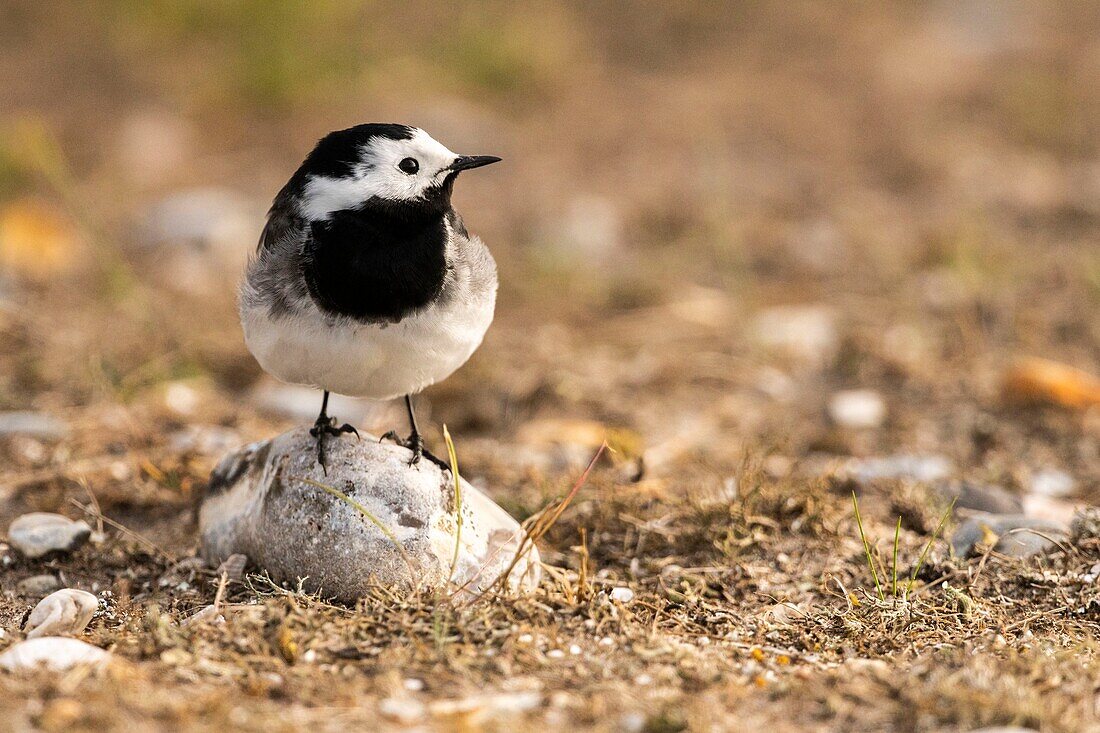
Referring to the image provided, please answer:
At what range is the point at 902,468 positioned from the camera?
4902 millimetres

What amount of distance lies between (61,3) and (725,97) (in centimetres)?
550

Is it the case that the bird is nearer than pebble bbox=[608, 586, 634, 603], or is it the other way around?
the bird

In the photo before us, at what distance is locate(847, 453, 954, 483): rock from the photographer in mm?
4746

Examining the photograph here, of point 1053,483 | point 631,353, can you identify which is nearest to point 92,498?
point 631,353

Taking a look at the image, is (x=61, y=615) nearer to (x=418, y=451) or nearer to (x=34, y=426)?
(x=418, y=451)

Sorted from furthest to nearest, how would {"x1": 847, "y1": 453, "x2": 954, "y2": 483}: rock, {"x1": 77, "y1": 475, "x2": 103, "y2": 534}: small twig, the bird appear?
{"x1": 847, "y1": 453, "x2": 954, "y2": 483}: rock, {"x1": 77, "y1": 475, "x2": 103, "y2": 534}: small twig, the bird

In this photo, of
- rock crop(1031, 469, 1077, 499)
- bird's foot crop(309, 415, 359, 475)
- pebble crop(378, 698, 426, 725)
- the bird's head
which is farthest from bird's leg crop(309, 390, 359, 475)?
rock crop(1031, 469, 1077, 499)

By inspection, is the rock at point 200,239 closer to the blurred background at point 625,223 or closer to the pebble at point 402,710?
the blurred background at point 625,223

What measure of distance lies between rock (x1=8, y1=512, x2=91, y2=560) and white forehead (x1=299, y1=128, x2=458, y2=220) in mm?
1343

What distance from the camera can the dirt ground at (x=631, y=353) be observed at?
312 centimetres

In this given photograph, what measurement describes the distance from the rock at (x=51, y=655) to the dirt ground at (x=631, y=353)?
59mm

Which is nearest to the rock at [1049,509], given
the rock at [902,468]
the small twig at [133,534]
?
the rock at [902,468]

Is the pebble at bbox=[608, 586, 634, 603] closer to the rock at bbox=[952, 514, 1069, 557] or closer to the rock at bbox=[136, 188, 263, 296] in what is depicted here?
the rock at bbox=[952, 514, 1069, 557]

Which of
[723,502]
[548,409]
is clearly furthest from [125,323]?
[723,502]
